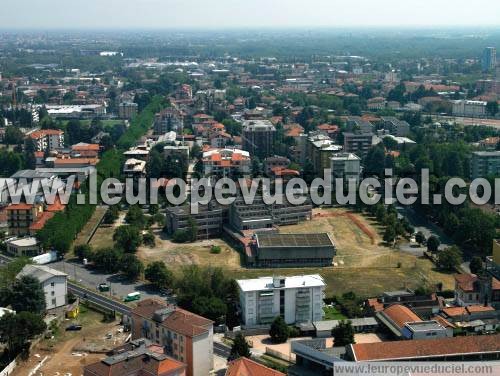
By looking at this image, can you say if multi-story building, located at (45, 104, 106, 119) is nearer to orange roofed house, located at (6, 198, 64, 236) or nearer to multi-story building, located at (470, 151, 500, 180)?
orange roofed house, located at (6, 198, 64, 236)

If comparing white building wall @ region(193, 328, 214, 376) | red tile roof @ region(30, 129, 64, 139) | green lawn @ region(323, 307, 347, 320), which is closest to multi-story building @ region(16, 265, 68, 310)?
white building wall @ region(193, 328, 214, 376)

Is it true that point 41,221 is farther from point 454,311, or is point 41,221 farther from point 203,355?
point 454,311

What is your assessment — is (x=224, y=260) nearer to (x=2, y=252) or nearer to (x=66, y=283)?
(x=66, y=283)

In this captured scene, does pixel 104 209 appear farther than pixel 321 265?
Yes

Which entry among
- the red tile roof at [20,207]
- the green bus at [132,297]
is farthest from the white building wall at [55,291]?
the red tile roof at [20,207]

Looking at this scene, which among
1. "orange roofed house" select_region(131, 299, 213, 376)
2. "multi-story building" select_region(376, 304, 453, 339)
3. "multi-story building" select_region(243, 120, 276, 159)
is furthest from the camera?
"multi-story building" select_region(243, 120, 276, 159)

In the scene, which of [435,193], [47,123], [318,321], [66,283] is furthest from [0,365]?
[47,123]
